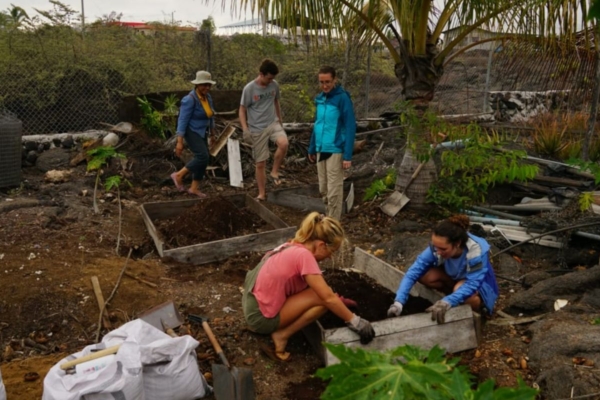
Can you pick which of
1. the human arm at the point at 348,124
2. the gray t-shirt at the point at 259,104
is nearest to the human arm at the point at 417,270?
the human arm at the point at 348,124

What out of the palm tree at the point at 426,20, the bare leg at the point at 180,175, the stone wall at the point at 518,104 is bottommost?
the bare leg at the point at 180,175

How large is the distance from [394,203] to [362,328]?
3798 millimetres

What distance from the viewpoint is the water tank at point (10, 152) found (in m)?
8.41

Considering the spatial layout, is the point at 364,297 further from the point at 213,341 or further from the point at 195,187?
the point at 195,187

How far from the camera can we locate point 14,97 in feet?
32.3

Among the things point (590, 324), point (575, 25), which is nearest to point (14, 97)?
point (575, 25)

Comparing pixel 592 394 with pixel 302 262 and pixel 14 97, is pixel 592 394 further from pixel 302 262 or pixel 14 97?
pixel 14 97

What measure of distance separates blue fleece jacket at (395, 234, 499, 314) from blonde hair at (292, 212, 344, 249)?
779 millimetres

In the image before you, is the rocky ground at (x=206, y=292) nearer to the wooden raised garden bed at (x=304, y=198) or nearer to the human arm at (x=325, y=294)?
the wooden raised garden bed at (x=304, y=198)

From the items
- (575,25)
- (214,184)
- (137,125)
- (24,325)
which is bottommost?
(24,325)

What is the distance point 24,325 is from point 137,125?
6356 millimetres

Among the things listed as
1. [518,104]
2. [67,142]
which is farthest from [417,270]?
[518,104]

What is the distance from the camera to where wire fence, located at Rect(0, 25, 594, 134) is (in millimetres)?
9055

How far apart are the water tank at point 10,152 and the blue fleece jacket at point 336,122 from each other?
183 inches
